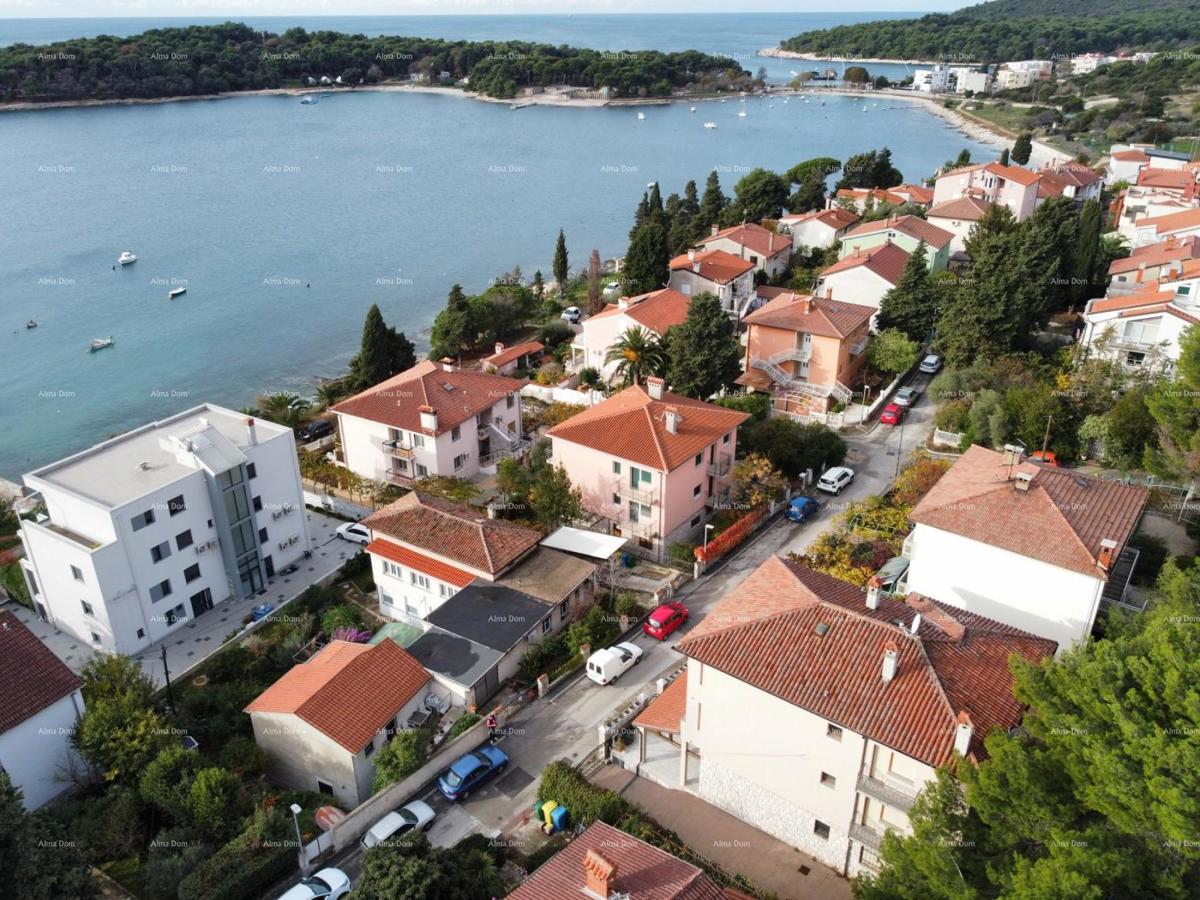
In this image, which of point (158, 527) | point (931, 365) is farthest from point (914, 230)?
point (158, 527)

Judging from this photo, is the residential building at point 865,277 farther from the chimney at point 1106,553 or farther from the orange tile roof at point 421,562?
the orange tile roof at point 421,562

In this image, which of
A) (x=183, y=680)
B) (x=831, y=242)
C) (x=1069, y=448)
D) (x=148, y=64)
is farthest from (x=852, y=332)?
(x=148, y=64)

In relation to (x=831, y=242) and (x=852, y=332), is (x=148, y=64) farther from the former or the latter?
(x=852, y=332)

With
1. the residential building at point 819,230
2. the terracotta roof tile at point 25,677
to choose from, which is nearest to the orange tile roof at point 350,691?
the terracotta roof tile at point 25,677

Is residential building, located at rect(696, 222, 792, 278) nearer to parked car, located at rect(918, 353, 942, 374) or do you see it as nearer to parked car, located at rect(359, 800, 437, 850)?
parked car, located at rect(918, 353, 942, 374)

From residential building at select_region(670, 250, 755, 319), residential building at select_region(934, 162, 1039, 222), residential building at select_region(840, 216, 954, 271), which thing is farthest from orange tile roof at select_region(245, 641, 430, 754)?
residential building at select_region(934, 162, 1039, 222)
